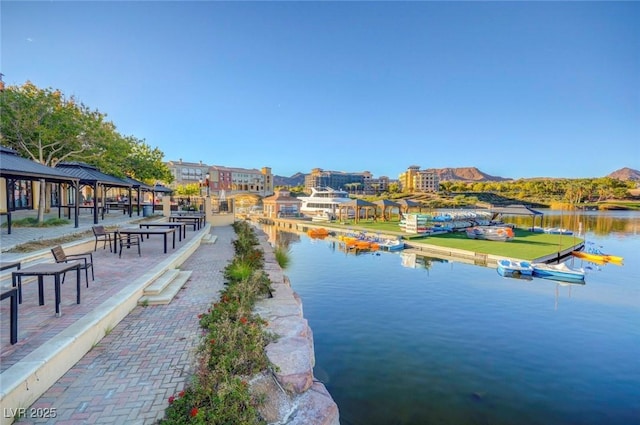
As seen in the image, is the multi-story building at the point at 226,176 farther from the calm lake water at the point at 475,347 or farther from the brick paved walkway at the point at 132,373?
the brick paved walkway at the point at 132,373

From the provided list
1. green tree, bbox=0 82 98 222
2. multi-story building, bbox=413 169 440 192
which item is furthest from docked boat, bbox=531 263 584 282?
multi-story building, bbox=413 169 440 192

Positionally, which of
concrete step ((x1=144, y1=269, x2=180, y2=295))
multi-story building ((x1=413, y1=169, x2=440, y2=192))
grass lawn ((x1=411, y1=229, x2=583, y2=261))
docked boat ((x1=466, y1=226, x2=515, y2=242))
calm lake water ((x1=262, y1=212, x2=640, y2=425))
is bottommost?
calm lake water ((x1=262, y1=212, x2=640, y2=425))

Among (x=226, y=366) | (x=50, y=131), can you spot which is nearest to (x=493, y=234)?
(x=226, y=366)

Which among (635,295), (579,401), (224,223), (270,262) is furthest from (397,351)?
(224,223)

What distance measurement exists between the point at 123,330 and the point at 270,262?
665 centimetres

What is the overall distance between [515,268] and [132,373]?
52.4ft

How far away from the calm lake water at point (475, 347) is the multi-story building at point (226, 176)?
68.6m

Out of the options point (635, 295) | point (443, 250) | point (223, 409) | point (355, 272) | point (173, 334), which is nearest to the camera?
point (223, 409)

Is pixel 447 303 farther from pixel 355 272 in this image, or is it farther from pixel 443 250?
pixel 443 250

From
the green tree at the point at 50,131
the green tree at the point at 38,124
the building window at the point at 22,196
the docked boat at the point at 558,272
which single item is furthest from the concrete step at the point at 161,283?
the building window at the point at 22,196

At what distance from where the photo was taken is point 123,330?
15.5ft

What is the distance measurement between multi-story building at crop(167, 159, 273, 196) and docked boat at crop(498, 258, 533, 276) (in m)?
67.0

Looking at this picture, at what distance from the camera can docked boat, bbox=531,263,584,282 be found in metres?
14.4

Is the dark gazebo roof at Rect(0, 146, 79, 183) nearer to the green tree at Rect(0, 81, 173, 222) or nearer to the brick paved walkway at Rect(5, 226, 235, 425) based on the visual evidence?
the green tree at Rect(0, 81, 173, 222)
